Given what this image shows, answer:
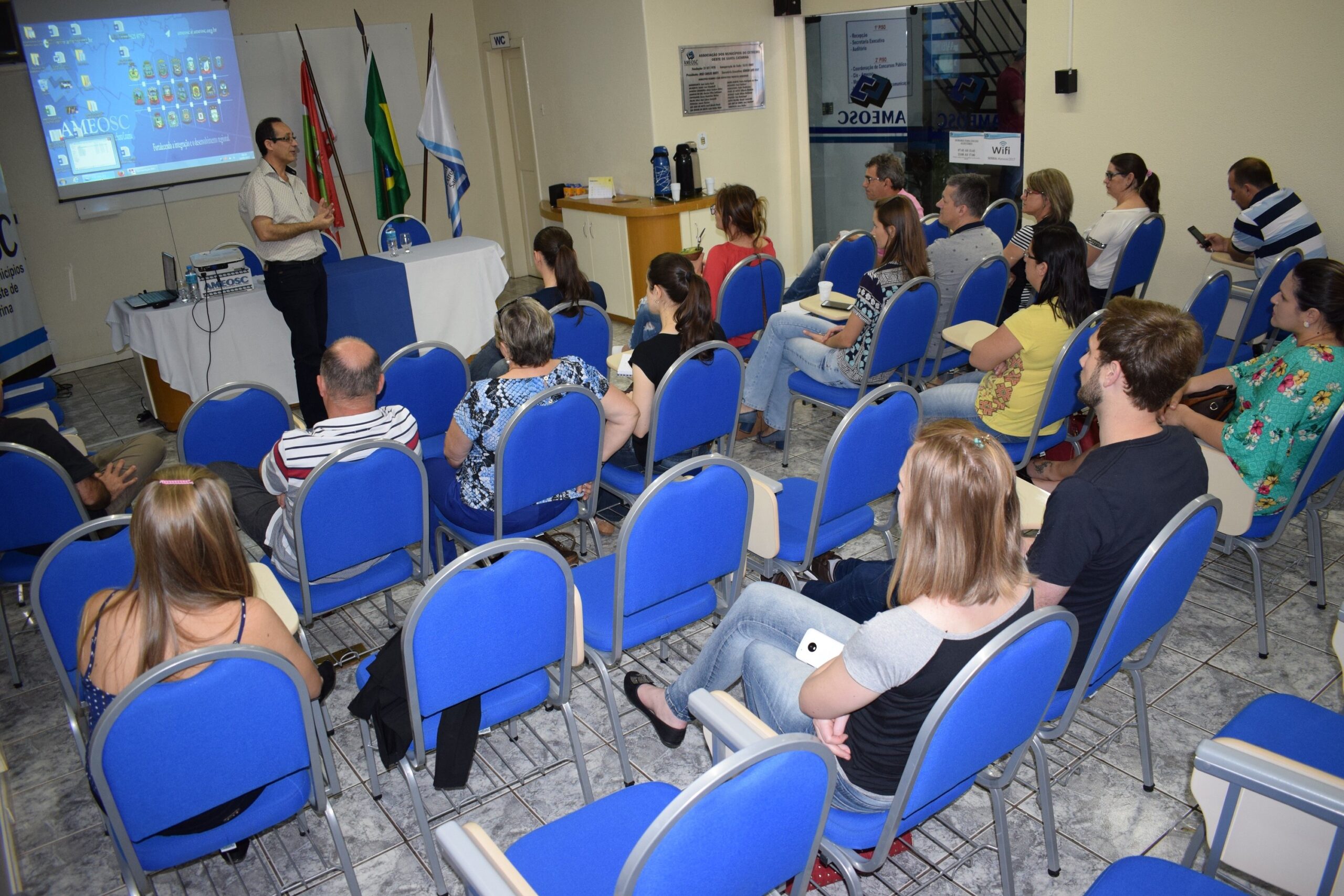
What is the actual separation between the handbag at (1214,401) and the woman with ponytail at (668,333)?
1.87 m

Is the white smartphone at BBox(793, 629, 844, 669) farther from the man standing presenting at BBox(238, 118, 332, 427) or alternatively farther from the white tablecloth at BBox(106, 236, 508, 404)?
the white tablecloth at BBox(106, 236, 508, 404)

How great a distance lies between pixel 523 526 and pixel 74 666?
→ 1.35 meters

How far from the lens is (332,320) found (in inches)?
235

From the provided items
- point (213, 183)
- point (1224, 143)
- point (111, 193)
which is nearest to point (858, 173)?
point (1224, 143)

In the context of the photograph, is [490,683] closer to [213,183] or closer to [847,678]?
[847,678]

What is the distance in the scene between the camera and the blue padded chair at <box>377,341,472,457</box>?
383 cm

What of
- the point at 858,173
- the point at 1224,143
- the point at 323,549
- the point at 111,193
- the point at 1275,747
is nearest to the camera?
the point at 1275,747

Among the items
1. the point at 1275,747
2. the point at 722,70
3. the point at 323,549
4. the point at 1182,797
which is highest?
the point at 722,70

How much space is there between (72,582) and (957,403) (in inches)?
125

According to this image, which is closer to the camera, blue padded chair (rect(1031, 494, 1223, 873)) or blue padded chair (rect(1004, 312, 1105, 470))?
blue padded chair (rect(1031, 494, 1223, 873))

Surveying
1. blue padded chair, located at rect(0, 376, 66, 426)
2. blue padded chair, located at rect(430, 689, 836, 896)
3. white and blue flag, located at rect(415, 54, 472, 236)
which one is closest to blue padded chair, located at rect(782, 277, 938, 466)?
blue padded chair, located at rect(430, 689, 836, 896)

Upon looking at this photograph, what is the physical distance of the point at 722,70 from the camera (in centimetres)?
782

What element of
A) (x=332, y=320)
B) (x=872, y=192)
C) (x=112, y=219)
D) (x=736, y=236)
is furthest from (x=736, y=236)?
(x=112, y=219)

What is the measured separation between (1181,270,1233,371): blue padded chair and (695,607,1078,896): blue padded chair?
261 cm
